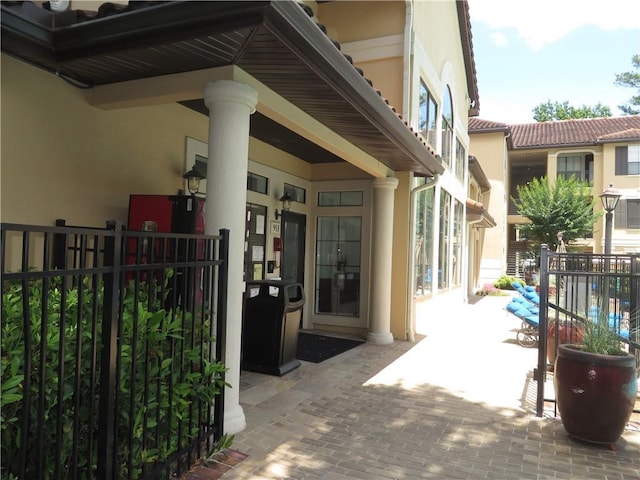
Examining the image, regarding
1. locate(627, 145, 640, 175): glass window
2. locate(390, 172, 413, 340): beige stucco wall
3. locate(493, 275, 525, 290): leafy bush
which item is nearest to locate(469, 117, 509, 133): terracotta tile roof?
locate(493, 275, 525, 290): leafy bush

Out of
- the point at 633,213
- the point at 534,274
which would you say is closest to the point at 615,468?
the point at 534,274

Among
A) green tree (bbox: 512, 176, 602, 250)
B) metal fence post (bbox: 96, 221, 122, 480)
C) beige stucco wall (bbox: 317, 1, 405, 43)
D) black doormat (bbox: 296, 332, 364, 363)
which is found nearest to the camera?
metal fence post (bbox: 96, 221, 122, 480)

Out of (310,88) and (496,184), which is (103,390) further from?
(496,184)

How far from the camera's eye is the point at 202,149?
586cm

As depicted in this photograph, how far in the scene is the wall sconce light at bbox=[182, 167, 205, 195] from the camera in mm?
5359

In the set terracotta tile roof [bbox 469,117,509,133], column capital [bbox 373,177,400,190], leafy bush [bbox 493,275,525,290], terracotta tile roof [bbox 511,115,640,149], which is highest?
terracotta tile roof [bbox 511,115,640,149]

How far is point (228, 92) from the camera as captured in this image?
3682mm

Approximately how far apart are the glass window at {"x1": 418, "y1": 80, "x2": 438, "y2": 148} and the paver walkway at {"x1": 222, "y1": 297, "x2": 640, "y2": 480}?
4.82 m

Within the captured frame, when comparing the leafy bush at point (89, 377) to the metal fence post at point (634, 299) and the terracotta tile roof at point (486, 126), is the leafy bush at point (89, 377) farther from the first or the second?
the terracotta tile roof at point (486, 126)

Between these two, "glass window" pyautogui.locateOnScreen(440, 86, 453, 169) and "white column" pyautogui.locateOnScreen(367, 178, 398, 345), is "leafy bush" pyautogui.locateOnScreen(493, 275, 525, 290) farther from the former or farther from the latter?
"white column" pyautogui.locateOnScreen(367, 178, 398, 345)

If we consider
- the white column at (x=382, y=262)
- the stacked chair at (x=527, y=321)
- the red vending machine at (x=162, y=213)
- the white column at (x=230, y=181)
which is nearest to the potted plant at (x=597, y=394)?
the white column at (x=230, y=181)

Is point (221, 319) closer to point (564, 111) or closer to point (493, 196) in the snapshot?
point (493, 196)

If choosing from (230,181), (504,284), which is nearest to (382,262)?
(230,181)

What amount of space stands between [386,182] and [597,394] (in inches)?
189
